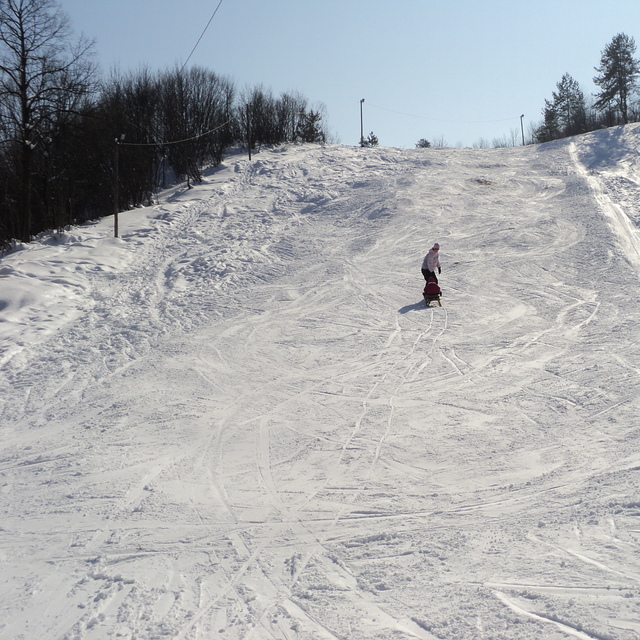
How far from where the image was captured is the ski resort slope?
4.71 m

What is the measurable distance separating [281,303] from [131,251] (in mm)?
7193

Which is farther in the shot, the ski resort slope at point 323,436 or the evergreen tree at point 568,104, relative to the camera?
the evergreen tree at point 568,104

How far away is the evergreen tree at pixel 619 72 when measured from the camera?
41.9 meters

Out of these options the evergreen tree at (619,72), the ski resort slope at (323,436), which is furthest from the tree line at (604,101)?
the ski resort slope at (323,436)

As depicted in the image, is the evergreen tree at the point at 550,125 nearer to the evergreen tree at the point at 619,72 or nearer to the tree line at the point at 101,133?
the evergreen tree at the point at 619,72

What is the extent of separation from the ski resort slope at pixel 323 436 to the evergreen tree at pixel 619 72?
91.5 ft

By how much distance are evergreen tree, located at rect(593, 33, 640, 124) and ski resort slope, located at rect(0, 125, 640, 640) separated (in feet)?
91.5

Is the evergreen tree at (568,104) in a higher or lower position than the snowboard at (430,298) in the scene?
higher

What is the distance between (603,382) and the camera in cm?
912

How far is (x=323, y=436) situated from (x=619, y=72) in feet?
148

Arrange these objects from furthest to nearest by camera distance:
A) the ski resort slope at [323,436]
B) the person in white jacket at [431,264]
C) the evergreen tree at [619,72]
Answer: the evergreen tree at [619,72], the person in white jacket at [431,264], the ski resort slope at [323,436]

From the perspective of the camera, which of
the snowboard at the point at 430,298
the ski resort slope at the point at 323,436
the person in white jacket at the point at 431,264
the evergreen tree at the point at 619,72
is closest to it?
the ski resort slope at the point at 323,436

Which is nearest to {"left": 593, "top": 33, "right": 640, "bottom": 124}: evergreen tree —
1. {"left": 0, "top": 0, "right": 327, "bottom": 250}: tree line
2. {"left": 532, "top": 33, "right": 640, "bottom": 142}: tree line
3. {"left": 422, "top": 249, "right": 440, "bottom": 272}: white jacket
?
{"left": 532, "top": 33, "right": 640, "bottom": 142}: tree line

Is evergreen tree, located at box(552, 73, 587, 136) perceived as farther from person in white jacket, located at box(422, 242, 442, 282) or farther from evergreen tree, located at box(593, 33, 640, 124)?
person in white jacket, located at box(422, 242, 442, 282)
